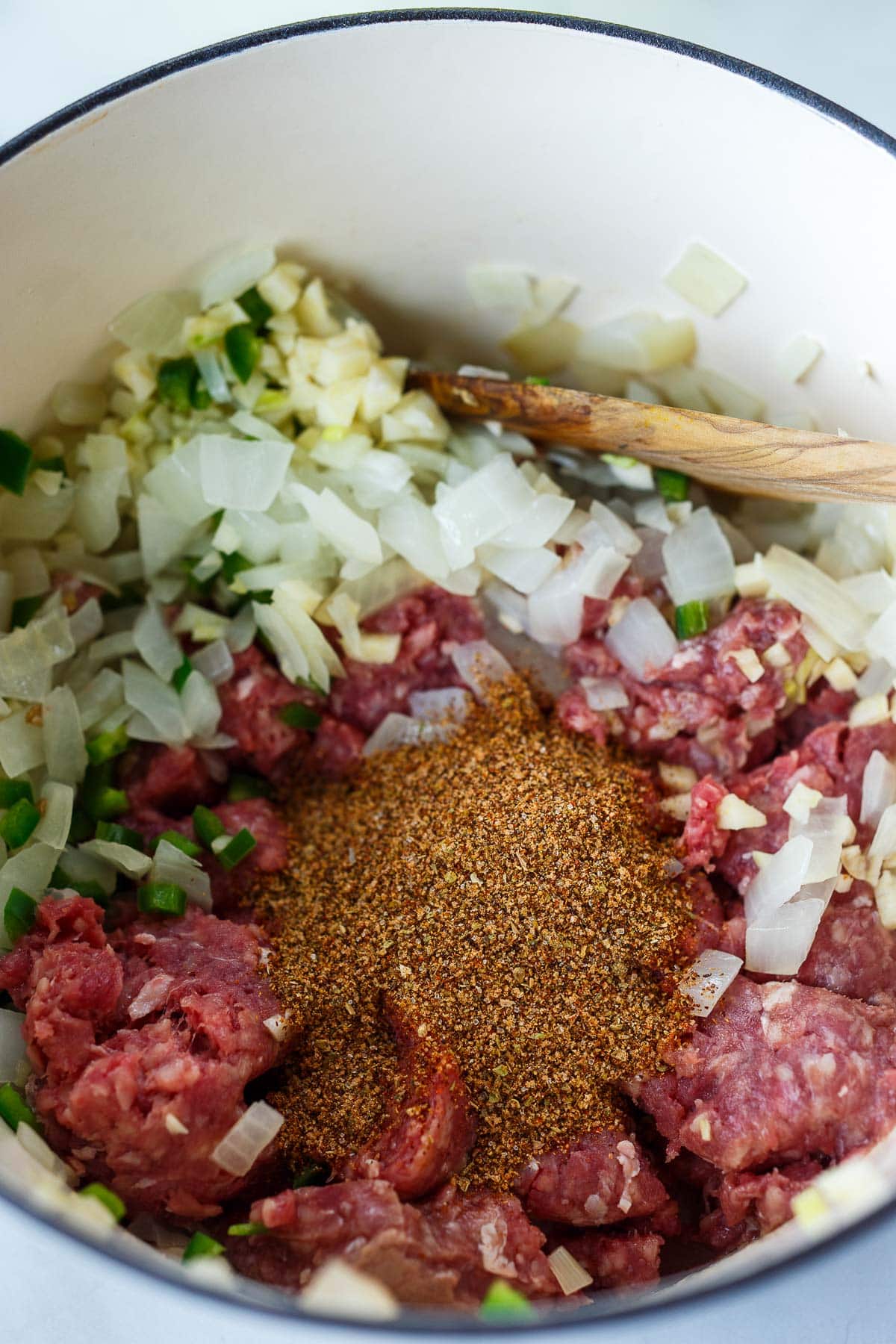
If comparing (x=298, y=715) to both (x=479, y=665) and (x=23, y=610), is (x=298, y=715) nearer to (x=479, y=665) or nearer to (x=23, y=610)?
(x=479, y=665)

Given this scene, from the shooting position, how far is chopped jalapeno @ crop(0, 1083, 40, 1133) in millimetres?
1535

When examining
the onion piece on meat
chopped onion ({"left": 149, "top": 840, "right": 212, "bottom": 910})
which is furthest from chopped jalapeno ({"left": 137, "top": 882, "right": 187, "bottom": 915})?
the onion piece on meat

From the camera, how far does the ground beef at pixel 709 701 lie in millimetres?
2025

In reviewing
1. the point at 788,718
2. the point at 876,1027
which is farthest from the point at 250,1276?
the point at 788,718

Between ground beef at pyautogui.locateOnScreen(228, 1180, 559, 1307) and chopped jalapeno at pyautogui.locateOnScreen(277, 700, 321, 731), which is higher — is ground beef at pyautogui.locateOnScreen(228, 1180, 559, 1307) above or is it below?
below

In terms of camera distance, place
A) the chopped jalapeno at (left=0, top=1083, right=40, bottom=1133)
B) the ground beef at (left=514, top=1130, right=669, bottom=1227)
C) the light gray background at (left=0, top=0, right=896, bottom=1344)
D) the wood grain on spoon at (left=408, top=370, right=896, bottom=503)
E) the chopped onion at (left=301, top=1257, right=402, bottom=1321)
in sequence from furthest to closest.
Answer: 1. the light gray background at (left=0, top=0, right=896, bottom=1344)
2. the wood grain on spoon at (left=408, top=370, right=896, bottom=503)
3. the ground beef at (left=514, top=1130, right=669, bottom=1227)
4. the chopped jalapeno at (left=0, top=1083, right=40, bottom=1133)
5. the chopped onion at (left=301, top=1257, right=402, bottom=1321)

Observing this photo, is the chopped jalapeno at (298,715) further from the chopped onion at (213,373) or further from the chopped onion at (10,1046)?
the chopped onion at (10,1046)

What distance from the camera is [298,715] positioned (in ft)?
6.90

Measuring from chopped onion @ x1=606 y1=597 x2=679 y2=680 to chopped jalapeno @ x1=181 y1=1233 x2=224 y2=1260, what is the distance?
44.7 inches

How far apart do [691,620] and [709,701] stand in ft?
0.49

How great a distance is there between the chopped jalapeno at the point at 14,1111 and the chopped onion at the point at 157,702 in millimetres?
649

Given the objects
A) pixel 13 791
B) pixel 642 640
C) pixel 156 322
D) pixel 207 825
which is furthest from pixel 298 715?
pixel 156 322

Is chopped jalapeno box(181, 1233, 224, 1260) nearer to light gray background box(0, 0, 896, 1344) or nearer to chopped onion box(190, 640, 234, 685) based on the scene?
chopped onion box(190, 640, 234, 685)

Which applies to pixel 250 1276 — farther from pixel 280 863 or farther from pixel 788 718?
pixel 788 718
